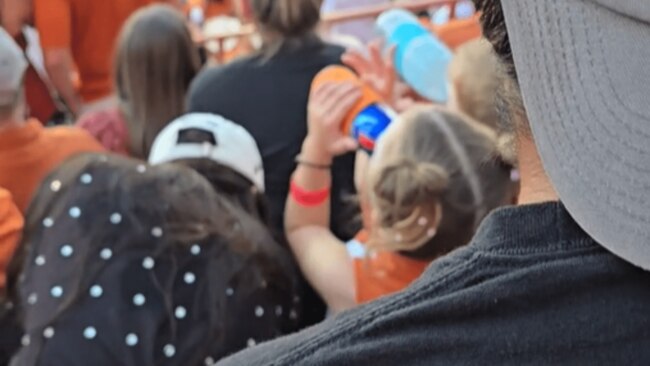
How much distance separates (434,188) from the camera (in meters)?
1.69

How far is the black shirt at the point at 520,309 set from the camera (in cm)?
66

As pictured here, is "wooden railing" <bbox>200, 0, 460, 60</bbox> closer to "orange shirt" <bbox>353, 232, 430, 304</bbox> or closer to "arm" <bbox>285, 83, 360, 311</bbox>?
"arm" <bbox>285, 83, 360, 311</bbox>

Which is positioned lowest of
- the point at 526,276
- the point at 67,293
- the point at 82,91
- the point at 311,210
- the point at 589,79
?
the point at 82,91

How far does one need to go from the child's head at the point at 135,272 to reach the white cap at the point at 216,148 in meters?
0.23

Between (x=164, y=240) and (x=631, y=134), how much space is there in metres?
0.96

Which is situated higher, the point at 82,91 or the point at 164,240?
the point at 164,240

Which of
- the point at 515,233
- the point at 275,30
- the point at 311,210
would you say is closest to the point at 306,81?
the point at 275,30

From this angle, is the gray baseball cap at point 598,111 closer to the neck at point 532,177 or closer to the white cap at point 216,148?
the neck at point 532,177

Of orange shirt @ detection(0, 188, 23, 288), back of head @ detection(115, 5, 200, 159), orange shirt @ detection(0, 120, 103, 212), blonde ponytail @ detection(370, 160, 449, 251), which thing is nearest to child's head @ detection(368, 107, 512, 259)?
blonde ponytail @ detection(370, 160, 449, 251)

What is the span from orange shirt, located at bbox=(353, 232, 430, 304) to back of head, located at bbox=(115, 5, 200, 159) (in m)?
1.03

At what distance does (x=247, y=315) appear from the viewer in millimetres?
1577

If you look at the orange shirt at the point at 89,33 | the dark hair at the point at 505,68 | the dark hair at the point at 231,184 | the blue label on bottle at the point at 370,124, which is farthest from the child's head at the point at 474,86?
the orange shirt at the point at 89,33

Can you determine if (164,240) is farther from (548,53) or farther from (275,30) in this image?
(275,30)

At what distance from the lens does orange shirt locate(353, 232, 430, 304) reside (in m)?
1.75
